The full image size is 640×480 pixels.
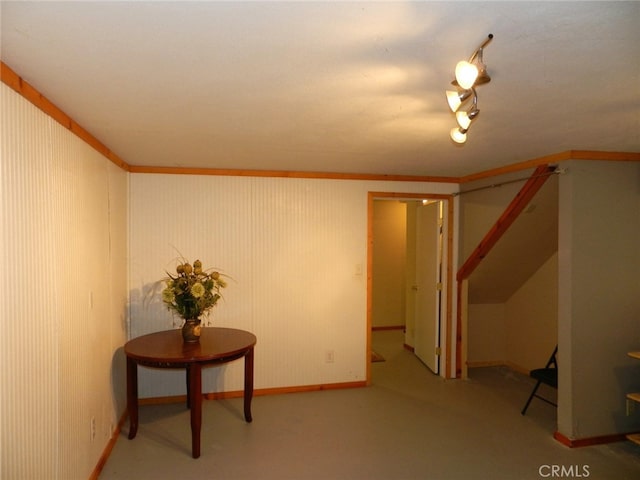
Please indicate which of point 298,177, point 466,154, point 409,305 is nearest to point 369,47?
point 466,154

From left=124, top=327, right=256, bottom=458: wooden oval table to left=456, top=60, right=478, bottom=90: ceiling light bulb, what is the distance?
230 centimetres

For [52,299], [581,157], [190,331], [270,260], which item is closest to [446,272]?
[581,157]

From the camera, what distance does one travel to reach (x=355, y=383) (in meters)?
4.00

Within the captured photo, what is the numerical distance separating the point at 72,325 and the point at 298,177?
236cm

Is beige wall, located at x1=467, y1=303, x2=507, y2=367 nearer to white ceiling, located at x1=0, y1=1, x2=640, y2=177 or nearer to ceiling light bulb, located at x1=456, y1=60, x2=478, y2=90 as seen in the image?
white ceiling, located at x1=0, y1=1, x2=640, y2=177

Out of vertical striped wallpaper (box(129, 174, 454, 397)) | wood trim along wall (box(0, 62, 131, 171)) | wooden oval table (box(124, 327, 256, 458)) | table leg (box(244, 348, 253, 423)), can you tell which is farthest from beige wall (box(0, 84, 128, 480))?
table leg (box(244, 348, 253, 423))

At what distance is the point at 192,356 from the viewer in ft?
8.60

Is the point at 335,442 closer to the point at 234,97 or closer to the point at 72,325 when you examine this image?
the point at 72,325

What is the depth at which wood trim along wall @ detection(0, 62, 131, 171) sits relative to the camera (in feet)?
4.83

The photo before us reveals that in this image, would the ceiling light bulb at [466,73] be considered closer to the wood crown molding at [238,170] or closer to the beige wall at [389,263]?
the wood crown molding at [238,170]

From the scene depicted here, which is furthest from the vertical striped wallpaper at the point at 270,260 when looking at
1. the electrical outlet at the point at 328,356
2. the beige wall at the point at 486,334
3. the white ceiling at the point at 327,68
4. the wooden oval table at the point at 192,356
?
the beige wall at the point at 486,334

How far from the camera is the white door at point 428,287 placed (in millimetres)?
4328

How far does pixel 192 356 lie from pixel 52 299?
3.34 ft

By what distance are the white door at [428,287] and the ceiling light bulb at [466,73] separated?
10.5ft
